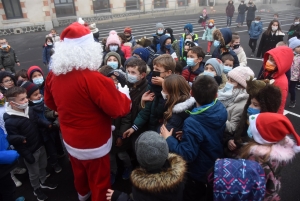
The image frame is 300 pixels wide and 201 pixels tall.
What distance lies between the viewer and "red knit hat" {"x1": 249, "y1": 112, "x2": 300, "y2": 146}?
1.89 metres

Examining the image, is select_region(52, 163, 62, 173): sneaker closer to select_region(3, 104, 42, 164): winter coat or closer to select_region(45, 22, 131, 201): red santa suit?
select_region(3, 104, 42, 164): winter coat

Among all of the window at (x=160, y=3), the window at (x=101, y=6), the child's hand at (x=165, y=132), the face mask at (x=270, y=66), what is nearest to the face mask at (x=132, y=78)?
the child's hand at (x=165, y=132)

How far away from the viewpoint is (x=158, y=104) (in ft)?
9.50

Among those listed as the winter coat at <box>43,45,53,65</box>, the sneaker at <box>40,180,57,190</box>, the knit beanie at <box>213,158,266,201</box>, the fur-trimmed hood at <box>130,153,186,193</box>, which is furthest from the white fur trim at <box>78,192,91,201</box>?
the winter coat at <box>43,45,53,65</box>

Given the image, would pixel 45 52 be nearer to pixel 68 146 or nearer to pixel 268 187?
pixel 68 146

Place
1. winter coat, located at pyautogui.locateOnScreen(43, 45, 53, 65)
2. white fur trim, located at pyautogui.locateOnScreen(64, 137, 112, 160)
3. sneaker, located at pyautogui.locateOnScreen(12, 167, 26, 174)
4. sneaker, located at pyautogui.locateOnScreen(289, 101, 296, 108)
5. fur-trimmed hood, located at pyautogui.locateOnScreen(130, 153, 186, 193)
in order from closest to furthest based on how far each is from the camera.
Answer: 1. fur-trimmed hood, located at pyautogui.locateOnScreen(130, 153, 186, 193)
2. white fur trim, located at pyautogui.locateOnScreen(64, 137, 112, 160)
3. sneaker, located at pyautogui.locateOnScreen(12, 167, 26, 174)
4. sneaker, located at pyautogui.locateOnScreen(289, 101, 296, 108)
5. winter coat, located at pyautogui.locateOnScreen(43, 45, 53, 65)

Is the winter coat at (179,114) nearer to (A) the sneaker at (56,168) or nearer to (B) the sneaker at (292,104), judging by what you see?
(A) the sneaker at (56,168)

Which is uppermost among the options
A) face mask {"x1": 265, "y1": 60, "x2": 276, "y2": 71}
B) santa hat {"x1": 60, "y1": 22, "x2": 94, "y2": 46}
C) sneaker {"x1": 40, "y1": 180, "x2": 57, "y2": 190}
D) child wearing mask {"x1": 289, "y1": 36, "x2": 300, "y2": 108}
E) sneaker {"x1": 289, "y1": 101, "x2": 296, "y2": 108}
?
santa hat {"x1": 60, "y1": 22, "x2": 94, "y2": 46}

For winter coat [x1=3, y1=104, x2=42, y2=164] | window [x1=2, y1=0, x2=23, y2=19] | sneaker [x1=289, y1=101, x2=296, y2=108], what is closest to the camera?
winter coat [x1=3, y1=104, x2=42, y2=164]

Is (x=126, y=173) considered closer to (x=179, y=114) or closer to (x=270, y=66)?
(x=179, y=114)

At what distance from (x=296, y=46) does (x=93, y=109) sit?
17.3 ft

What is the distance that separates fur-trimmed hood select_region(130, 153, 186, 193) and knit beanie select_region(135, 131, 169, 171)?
0.06 m

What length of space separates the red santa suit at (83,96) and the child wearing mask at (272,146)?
4.15 feet

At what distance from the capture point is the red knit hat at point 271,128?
189 cm
